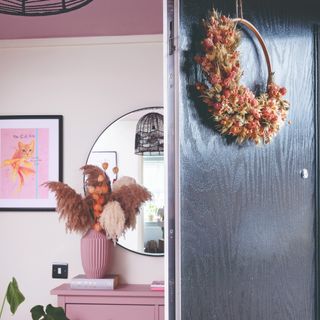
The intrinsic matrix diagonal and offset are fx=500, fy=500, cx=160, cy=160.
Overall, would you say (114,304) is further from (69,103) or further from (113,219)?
(69,103)

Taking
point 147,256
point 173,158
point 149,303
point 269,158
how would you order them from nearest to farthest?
1. point 173,158
2. point 269,158
3. point 149,303
4. point 147,256

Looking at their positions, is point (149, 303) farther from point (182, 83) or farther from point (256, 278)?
point (182, 83)

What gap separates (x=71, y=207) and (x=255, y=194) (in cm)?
142

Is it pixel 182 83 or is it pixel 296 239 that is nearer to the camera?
pixel 182 83

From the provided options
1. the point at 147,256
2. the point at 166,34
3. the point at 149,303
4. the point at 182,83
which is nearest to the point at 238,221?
the point at 182,83

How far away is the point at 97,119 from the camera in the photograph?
3.17 metres

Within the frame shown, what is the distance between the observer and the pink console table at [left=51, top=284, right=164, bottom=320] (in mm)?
2787

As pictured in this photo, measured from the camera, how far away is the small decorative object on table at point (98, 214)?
9.30 feet

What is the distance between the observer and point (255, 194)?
5.57ft

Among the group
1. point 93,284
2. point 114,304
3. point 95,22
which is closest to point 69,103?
point 95,22

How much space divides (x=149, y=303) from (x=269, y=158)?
1399mm

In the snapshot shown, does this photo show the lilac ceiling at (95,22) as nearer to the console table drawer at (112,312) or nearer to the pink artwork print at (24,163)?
the pink artwork print at (24,163)

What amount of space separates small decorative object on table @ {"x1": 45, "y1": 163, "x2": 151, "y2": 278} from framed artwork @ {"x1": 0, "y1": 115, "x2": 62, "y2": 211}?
30 cm

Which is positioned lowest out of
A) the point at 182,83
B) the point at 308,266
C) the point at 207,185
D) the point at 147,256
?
the point at 147,256
